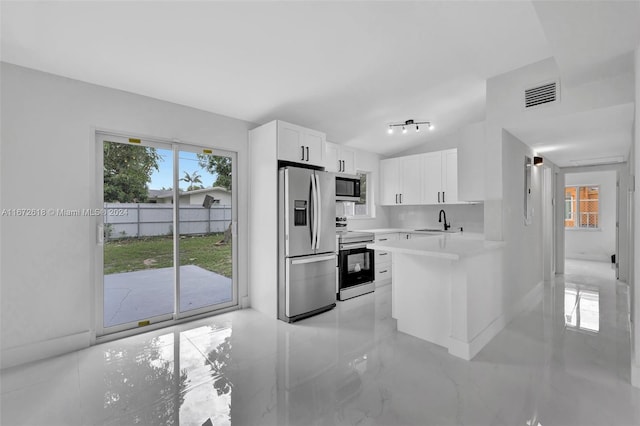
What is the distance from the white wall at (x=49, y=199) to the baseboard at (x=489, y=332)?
3.50 metres

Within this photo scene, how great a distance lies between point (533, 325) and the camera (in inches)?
129

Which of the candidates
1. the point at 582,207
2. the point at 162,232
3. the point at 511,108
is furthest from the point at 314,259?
the point at 582,207

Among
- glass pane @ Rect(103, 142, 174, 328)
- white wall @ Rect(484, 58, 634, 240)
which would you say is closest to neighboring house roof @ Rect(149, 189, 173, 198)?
glass pane @ Rect(103, 142, 174, 328)

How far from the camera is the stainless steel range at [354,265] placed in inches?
171

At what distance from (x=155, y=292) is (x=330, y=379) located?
2.37 m

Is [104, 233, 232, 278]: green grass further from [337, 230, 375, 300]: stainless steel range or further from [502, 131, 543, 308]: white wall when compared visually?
[502, 131, 543, 308]: white wall

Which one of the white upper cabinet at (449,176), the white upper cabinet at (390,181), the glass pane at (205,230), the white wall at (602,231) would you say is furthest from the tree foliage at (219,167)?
the white wall at (602,231)

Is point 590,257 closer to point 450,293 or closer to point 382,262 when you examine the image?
point 382,262

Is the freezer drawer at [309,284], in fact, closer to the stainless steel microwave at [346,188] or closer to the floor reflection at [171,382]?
the floor reflection at [171,382]

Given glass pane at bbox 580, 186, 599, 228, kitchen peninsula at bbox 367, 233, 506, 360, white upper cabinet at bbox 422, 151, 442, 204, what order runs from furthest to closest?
glass pane at bbox 580, 186, 599, 228 < white upper cabinet at bbox 422, 151, 442, 204 < kitchen peninsula at bbox 367, 233, 506, 360

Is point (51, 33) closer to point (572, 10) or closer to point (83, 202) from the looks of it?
point (83, 202)

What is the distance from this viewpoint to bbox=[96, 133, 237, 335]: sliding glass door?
10.2ft

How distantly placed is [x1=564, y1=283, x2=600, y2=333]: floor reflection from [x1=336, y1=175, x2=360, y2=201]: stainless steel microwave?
3.04 metres

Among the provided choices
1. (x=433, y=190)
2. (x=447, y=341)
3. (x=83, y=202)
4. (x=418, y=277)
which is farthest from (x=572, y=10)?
(x=83, y=202)
